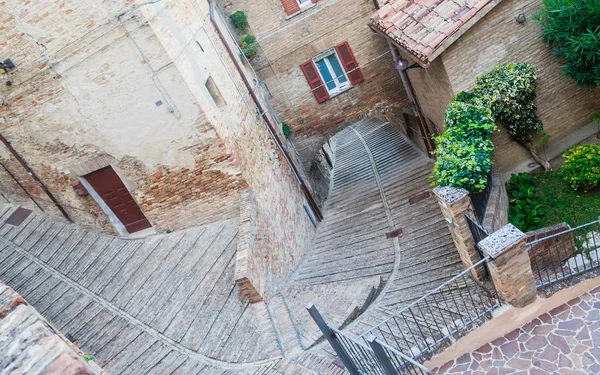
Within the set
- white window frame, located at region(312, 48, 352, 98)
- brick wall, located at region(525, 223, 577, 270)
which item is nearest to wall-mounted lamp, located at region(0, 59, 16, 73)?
white window frame, located at region(312, 48, 352, 98)

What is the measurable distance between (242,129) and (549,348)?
8.09m

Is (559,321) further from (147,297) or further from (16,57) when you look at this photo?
(16,57)

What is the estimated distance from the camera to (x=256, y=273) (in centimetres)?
1024

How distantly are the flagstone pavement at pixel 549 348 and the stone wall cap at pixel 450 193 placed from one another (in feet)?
7.87

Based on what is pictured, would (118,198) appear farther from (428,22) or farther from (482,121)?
(482,121)

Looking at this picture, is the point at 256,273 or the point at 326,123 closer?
the point at 256,273

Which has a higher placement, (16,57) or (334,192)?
(16,57)

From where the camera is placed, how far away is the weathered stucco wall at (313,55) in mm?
14812

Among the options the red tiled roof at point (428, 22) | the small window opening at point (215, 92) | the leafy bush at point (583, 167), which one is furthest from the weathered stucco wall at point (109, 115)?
the leafy bush at point (583, 167)

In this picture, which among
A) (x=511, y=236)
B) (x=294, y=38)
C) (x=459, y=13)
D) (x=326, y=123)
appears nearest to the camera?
(x=511, y=236)

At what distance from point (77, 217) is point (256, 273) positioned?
17.7 feet

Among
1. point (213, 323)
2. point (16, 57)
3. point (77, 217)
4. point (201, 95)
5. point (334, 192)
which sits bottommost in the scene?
point (334, 192)

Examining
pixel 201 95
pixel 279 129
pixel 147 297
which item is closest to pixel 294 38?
pixel 279 129

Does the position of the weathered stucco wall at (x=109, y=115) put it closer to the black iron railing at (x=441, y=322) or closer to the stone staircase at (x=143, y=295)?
the stone staircase at (x=143, y=295)
